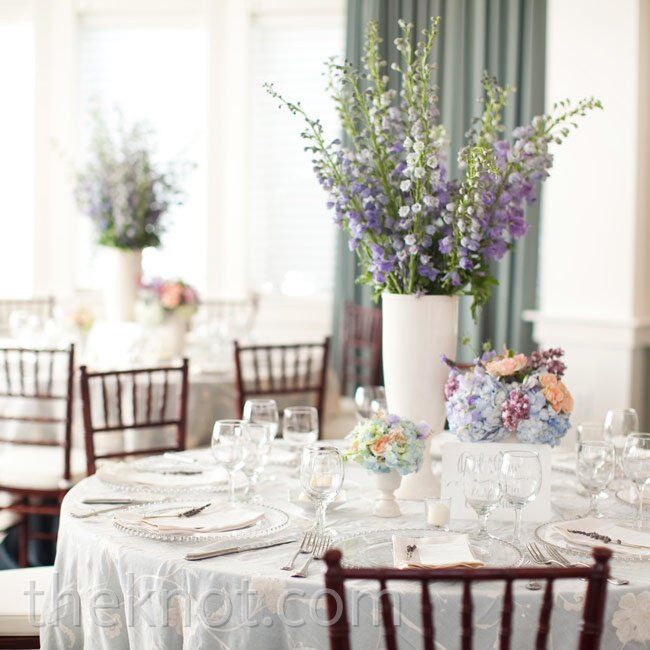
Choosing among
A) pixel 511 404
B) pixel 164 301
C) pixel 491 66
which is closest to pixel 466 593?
pixel 511 404

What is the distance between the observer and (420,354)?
7.23 feet

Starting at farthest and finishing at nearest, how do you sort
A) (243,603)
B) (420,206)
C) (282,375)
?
(282,375) < (420,206) < (243,603)

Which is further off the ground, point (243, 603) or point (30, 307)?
point (30, 307)

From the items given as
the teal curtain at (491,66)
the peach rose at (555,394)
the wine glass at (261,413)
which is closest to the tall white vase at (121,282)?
the teal curtain at (491,66)

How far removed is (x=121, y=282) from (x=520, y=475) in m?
3.12

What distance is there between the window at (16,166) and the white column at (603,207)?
11.2 feet

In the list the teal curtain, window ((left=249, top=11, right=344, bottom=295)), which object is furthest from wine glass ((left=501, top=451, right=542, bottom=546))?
window ((left=249, top=11, right=344, bottom=295))

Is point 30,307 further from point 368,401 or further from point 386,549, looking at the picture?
point 386,549

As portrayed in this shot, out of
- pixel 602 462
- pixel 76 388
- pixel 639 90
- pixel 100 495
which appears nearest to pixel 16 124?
pixel 76 388

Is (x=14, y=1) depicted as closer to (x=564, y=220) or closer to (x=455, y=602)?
(x=564, y=220)

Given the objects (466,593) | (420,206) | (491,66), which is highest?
(491,66)

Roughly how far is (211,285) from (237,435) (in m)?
4.13

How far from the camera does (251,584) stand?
1.56 meters

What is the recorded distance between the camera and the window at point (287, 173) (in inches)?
236
